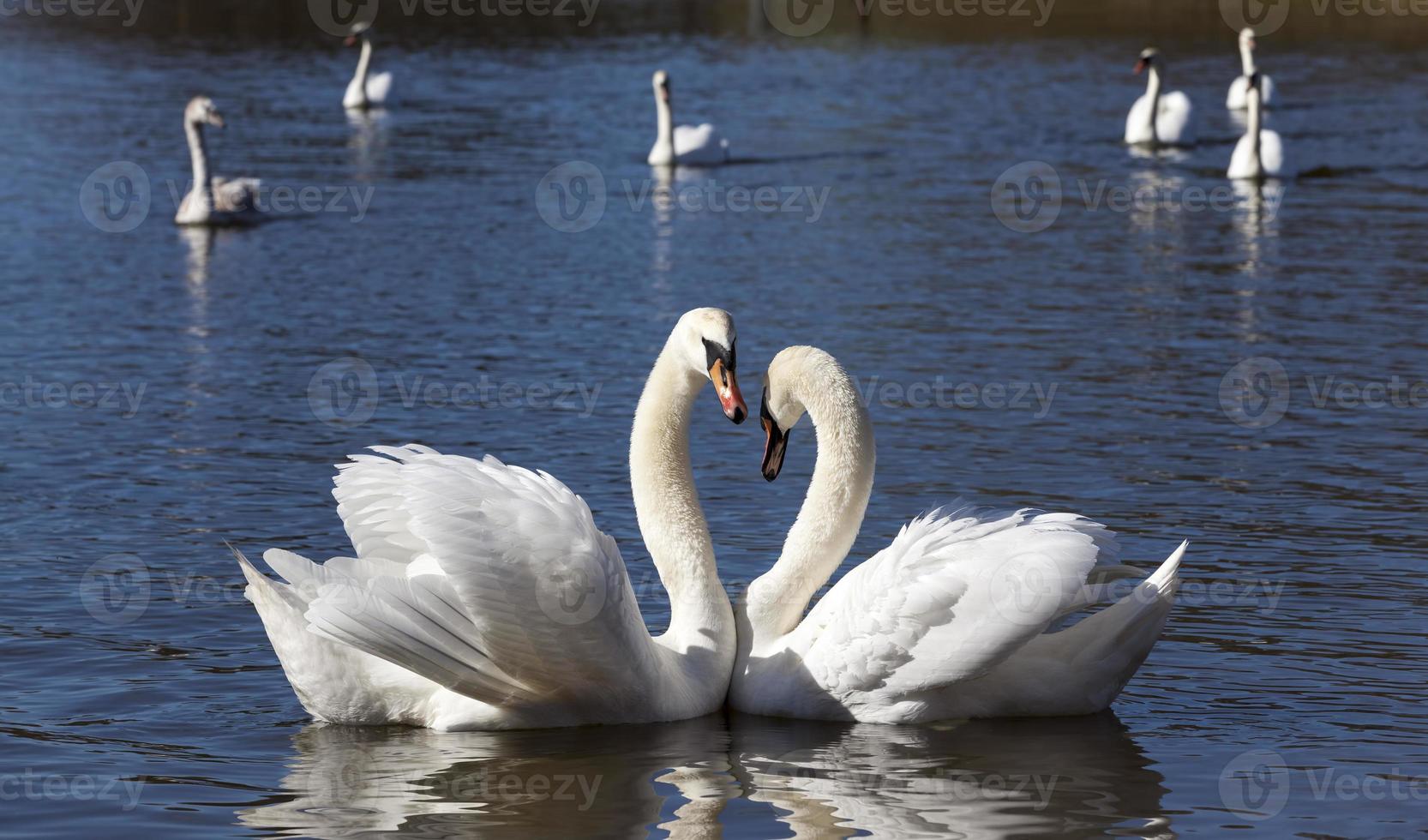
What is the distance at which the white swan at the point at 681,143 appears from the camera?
23.7m

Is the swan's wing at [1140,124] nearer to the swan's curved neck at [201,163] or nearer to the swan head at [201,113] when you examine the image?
the swan head at [201,113]

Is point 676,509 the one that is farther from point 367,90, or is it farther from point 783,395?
point 367,90

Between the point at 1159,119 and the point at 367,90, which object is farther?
the point at 367,90

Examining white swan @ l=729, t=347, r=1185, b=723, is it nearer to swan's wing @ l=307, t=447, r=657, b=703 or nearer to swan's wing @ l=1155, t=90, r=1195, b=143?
swan's wing @ l=307, t=447, r=657, b=703

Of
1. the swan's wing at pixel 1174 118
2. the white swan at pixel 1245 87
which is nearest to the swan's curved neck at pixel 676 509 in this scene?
the swan's wing at pixel 1174 118

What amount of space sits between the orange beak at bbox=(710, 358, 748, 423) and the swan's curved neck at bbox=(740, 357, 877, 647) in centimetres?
53

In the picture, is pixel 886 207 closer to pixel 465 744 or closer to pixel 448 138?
pixel 448 138

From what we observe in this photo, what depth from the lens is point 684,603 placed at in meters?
7.25

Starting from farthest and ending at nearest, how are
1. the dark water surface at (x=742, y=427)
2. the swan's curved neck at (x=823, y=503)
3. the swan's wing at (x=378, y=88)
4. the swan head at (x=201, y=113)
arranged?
1. the swan's wing at (x=378, y=88)
2. the swan head at (x=201, y=113)
3. the swan's curved neck at (x=823, y=503)
4. the dark water surface at (x=742, y=427)

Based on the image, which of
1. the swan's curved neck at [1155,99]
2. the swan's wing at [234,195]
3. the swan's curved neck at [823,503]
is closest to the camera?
the swan's curved neck at [823,503]

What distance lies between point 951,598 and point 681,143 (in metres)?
17.7

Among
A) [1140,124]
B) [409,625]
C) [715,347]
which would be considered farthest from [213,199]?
[409,625]

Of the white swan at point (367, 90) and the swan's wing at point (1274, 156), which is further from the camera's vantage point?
the white swan at point (367, 90)

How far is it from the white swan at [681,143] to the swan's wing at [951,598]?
1711 centimetres
